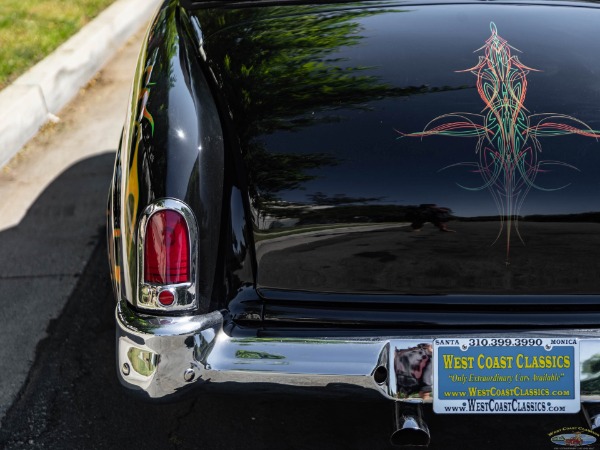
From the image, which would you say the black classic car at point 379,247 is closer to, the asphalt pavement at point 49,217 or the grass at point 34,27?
the asphalt pavement at point 49,217

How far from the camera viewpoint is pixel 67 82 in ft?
20.2

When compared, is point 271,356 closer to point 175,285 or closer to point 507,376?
point 175,285

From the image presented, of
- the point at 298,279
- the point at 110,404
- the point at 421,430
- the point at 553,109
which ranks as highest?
the point at 553,109

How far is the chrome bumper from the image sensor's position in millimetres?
2473

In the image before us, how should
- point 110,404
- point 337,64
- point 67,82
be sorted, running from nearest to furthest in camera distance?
1. point 337,64
2. point 110,404
3. point 67,82

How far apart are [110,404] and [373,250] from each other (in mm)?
1266

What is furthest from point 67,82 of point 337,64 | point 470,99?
point 470,99

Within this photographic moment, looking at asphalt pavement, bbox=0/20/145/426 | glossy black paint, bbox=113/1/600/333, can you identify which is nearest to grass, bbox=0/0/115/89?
asphalt pavement, bbox=0/20/145/426

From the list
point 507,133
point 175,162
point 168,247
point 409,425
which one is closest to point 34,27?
point 175,162

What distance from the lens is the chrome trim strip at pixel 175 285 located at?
2.51 m

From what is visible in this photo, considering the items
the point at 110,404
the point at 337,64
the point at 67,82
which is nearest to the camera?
the point at 337,64

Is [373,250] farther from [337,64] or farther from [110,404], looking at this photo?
[110,404]

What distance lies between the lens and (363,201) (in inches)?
98.3

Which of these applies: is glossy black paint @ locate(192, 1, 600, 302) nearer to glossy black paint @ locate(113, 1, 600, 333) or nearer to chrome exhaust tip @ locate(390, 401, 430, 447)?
glossy black paint @ locate(113, 1, 600, 333)
